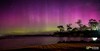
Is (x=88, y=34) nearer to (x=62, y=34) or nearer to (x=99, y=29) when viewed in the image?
(x=99, y=29)

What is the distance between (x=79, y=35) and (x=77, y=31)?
6.68 metres

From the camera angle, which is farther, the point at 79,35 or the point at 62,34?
the point at 62,34

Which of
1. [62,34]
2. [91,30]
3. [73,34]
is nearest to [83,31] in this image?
[91,30]

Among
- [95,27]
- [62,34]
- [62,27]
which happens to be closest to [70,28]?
[62,27]

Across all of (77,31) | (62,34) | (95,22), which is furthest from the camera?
(62,34)

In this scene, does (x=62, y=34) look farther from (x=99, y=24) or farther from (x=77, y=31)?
(x=99, y=24)

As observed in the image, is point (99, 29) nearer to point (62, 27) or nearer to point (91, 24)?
point (91, 24)

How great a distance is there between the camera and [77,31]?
362ft

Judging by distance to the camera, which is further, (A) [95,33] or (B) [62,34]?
(B) [62,34]

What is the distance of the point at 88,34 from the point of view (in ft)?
364

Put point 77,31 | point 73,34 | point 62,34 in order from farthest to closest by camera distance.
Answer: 1. point 62,34
2. point 73,34
3. point 77,31

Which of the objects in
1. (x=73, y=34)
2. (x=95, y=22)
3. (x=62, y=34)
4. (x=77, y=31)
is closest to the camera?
(x=95, y=22)

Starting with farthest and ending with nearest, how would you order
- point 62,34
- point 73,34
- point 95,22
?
point 62,34 < point 73,34 < point 95,22

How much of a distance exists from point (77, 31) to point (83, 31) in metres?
4.35
